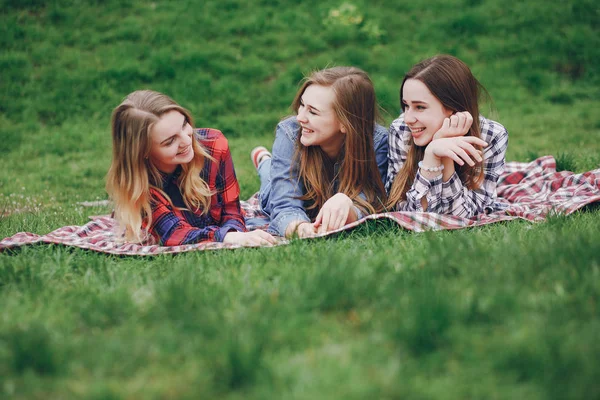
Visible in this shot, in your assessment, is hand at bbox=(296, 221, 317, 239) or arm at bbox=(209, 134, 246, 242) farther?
arm at bbox=(209, 134, 246, 242)

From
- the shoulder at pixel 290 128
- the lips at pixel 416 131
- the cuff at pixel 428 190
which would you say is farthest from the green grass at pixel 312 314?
the shoulder at pixel 290 128

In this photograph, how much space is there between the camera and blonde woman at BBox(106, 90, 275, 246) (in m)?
3.87

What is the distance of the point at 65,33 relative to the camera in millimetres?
9961

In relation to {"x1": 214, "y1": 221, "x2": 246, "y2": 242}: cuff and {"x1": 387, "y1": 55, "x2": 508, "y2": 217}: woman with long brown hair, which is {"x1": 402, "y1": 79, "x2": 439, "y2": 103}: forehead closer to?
{"x1": 387, "y1": 55, "x2": 508, "y2": 217}: woman with long brown hair

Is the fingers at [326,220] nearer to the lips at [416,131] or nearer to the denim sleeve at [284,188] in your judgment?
the denim sleeve at [284,188]

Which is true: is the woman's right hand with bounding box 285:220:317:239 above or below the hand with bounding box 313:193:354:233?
below

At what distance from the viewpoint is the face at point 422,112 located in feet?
13.0

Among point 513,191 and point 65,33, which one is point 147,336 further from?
point 65,33

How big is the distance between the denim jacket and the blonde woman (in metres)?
0.30

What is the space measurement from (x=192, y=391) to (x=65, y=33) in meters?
9.66

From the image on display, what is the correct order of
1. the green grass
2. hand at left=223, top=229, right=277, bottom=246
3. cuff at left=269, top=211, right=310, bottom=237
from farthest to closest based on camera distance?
cuff at left=269, top=211, right=310, bottom=237 → hand at left=223, top=229, right=277, bottom=246 → the green grass

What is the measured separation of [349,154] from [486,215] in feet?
3.49

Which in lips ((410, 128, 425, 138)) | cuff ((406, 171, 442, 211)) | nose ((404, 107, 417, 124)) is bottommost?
cuff ((406, 171, 442, 211))

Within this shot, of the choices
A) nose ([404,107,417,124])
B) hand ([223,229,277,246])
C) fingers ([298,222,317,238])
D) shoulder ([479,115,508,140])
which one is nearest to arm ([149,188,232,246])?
hand ([223,229,277,246])
